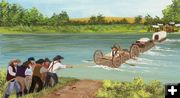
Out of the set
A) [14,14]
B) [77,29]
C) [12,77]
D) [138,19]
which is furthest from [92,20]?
[12,77]

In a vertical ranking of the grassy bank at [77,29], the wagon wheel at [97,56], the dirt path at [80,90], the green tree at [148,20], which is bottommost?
the dirt path at [80,90]

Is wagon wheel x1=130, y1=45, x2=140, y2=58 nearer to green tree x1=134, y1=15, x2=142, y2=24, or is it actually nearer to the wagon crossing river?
the wagon crossing river

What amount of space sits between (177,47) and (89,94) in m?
0.93

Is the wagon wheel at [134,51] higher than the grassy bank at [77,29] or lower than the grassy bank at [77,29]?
lower

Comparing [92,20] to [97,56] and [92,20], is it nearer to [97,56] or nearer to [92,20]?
[92,20]

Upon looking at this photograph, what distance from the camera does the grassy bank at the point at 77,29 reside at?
5.70 meters

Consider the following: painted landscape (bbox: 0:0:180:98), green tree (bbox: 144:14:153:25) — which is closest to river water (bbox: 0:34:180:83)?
painted landscape (bbox: 0:0:180:98)

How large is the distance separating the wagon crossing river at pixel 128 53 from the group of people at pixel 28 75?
1.52 feet

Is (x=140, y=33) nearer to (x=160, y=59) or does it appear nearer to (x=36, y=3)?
(x=160, y=59)

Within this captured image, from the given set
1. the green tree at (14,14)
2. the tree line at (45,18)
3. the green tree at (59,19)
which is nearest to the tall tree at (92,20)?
the tree line at (45,18)

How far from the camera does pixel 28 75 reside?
577 cm

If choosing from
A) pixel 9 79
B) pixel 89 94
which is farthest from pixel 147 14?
pixel 9 79

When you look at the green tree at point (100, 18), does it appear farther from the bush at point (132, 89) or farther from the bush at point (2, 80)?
the bush at point (2, 80)

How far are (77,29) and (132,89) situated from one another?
82cm
